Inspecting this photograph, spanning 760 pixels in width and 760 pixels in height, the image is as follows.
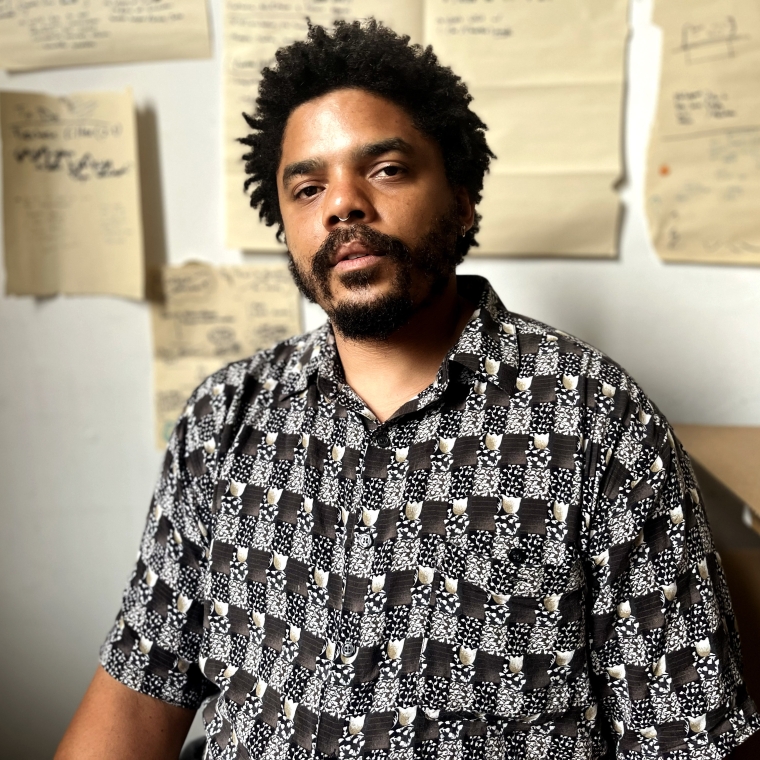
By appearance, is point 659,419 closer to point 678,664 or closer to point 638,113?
point 678,664

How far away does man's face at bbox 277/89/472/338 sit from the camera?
915 mm

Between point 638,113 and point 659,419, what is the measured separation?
63 cm

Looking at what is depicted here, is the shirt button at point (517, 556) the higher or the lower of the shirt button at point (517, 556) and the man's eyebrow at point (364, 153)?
the lower

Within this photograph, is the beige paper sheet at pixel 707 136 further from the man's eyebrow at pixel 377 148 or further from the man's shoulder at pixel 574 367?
the man's eyebrow at pixel 377 148

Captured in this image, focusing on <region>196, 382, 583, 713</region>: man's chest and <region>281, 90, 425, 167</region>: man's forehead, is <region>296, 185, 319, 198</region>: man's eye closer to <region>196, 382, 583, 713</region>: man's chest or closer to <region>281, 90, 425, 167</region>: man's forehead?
<region>281, 90, 425, 167</region>: man's forehead

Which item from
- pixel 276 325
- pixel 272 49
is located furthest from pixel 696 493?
pixel 272 49

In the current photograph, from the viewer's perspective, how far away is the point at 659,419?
0.91 metres

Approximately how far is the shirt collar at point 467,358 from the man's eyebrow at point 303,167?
8.9 inches

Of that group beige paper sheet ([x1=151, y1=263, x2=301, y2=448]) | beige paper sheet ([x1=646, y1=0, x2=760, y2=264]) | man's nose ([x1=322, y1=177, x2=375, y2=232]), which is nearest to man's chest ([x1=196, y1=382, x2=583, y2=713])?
man's nose ([x1=322, y1=177, x2=375, y2=232])

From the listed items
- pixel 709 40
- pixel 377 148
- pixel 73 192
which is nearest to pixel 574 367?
pixel 377 148

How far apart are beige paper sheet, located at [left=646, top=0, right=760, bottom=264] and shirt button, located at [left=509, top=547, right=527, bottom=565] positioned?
69 centimetres

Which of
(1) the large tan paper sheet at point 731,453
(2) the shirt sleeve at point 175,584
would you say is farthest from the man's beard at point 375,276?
(1) the large tan paper sheet at point 731,453

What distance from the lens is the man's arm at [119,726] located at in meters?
1.01

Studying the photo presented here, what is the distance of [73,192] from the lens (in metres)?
1.39
